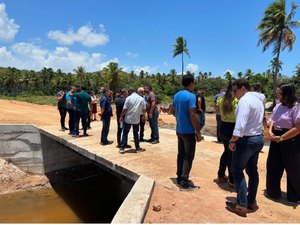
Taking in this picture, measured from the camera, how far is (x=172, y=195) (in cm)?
470

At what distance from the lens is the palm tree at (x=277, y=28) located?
2903cm

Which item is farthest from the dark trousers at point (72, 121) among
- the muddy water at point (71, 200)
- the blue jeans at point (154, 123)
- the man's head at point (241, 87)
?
the man's head at point (241, 87)

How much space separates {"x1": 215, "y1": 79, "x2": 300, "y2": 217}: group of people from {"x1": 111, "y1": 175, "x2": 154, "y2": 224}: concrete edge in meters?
1.19

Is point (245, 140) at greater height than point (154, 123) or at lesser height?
greater

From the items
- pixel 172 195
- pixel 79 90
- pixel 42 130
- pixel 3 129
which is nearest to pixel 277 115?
pixel 172 195

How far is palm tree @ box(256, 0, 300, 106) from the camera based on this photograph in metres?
29.0

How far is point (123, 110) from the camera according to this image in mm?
7332

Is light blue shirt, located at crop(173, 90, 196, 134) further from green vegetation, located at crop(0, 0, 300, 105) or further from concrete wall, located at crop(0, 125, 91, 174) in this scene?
green vegetation, located at crop(0, 0, 300, 105)

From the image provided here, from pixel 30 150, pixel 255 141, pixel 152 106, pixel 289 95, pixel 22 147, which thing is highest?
pixel 289 95

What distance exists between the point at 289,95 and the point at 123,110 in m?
3.97

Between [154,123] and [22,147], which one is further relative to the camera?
[22,147]

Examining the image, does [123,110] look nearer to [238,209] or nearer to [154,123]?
[154,123]

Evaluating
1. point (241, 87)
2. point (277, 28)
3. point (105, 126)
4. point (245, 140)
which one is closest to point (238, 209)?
point (245, 140)

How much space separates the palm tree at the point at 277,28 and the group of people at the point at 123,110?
23307mm
